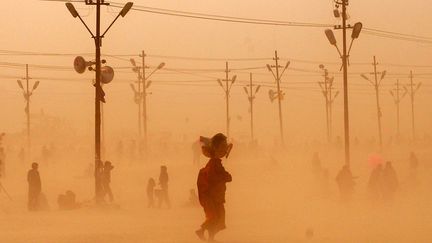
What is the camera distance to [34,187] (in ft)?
77.0

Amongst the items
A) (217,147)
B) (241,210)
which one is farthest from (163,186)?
(217,147)

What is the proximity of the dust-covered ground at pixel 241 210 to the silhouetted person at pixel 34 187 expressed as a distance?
514 mm

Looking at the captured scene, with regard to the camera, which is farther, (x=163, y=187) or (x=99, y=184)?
(x=163, y=187)

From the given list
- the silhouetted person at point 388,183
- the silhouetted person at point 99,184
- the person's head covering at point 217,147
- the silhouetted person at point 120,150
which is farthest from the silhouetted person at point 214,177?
the silhouetted person at point 120,150

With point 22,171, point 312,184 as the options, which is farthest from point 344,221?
point 22,171

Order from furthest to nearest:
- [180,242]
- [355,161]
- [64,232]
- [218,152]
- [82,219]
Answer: [355,161], [82,219], [64,232], [180,242], [218,152]

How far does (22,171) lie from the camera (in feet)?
156

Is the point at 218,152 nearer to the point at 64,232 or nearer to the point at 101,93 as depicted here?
the point at 64,232

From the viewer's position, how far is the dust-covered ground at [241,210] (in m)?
15.6

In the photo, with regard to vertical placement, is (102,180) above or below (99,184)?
above

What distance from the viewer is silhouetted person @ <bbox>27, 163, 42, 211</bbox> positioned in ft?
76.7

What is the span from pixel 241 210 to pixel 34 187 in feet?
24.7

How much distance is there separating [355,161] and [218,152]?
4424 centimetres

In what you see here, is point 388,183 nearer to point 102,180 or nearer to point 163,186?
point 163,186
